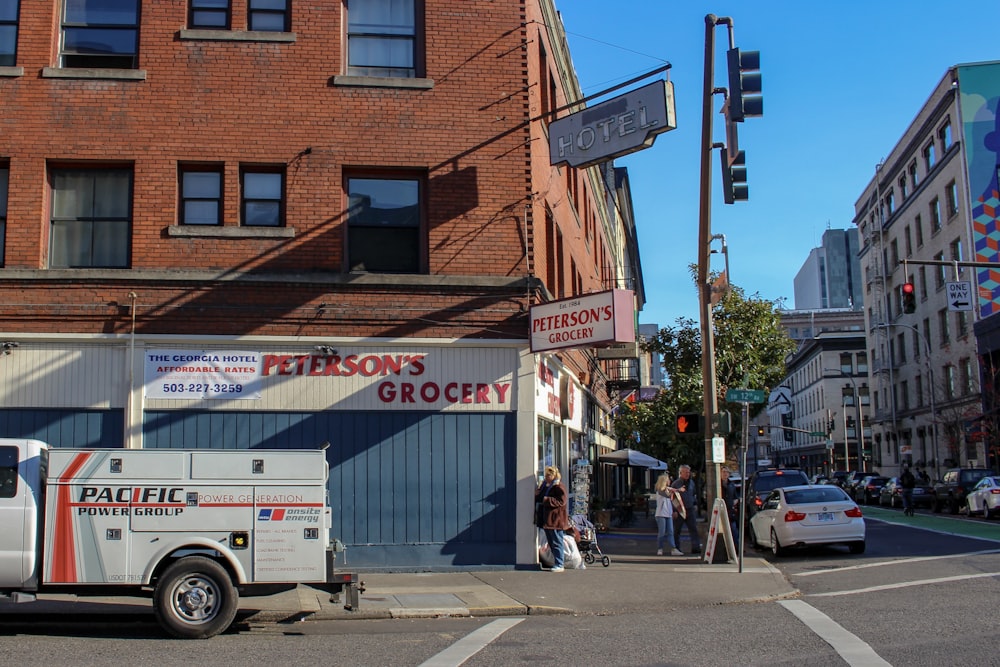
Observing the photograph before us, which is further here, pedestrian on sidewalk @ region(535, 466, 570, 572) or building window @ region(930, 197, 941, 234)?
building window @ region(930, 197, 941, 234)

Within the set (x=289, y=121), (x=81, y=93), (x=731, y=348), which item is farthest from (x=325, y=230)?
(x=731, y=348)

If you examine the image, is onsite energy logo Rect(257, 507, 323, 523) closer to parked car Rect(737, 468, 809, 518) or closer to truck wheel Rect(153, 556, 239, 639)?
truck wheel Rect(153, 556, 239, 639)

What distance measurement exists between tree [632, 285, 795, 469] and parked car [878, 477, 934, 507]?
10874 mm

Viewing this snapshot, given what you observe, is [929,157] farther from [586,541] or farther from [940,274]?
[586,541]

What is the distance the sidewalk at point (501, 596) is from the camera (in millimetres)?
10992

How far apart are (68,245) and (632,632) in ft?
35.8

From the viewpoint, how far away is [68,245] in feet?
50.0

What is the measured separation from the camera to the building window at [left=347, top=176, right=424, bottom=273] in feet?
50.7

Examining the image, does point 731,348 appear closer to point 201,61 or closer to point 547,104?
point 547,104

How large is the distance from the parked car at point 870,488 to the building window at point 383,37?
3535 cm

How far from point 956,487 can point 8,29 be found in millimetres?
31693

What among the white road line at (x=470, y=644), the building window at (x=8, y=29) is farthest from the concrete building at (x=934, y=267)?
the building window at (x=8, y=29)

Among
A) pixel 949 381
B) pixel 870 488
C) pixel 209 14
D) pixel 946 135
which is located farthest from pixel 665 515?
pixel 946 135

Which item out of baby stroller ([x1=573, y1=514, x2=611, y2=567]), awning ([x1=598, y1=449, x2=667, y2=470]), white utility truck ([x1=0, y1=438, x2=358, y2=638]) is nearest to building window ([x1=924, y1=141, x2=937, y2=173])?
awning ([x1=598, y1=449, x2=667, y2=470])
